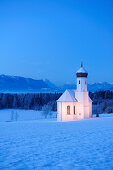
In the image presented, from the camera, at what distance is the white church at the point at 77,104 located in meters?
33.9

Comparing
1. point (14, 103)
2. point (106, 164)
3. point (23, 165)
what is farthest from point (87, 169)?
point (14, 103)

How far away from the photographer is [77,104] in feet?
113

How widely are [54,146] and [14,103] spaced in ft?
343

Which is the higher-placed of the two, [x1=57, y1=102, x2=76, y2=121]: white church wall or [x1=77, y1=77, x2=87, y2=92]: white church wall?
[x1=77, y1=77, x2=87, y2=92]: white church wall

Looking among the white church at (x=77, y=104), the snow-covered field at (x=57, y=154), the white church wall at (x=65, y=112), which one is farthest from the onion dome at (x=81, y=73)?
the snow-covered field at (x=57, y=154)

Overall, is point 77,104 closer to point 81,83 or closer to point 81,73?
point 81,83

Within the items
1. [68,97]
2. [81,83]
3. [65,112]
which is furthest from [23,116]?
[81,83]

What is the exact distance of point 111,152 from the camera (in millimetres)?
9258

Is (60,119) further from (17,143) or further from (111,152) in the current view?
(111,152)

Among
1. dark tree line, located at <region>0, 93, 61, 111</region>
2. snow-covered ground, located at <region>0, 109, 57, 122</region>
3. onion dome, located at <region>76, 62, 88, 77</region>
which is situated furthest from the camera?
dark tree line, located at <region>0, 93, 61, 111</region>

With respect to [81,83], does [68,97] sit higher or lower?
lower

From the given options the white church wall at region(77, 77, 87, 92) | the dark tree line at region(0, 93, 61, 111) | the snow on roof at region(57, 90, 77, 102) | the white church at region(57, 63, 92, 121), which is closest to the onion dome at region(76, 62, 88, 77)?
the white church at region(57, 63, 92, 121)

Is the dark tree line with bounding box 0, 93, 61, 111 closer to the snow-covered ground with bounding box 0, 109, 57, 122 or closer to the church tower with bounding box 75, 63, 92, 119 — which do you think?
the snow-covered ground with bounding box 0, 109, 57, 122

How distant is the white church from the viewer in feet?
111
